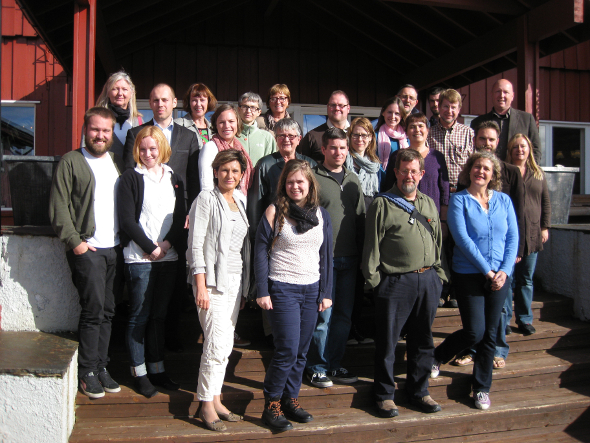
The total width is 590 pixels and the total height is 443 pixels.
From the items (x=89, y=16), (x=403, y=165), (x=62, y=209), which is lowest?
(x=62, y=209)

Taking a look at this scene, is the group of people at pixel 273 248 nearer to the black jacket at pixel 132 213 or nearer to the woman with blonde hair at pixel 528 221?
the black jacket at pixel 132 213

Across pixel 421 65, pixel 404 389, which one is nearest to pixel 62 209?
pixel 404 389

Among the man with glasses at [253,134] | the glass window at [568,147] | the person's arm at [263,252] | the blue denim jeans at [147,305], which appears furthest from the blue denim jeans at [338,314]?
the glass window at [568,147]

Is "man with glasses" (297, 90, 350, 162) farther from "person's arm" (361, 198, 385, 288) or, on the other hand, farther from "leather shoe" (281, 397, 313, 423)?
"leather shoe" (281, 397, 313, 423)

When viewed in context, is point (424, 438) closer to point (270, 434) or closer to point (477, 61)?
point (270, 434)

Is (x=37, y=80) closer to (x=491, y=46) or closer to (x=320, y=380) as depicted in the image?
(x=320, y=380)

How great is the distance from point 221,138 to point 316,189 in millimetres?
931

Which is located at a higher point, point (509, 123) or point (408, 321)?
point (509, 123)

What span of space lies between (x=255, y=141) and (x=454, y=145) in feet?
5.75

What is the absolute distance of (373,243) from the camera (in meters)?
3.36

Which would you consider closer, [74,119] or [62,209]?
[62,209]

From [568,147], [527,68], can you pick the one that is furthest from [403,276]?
[568,147]

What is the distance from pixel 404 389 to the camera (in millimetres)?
3650

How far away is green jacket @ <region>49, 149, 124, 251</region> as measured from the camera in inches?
122
